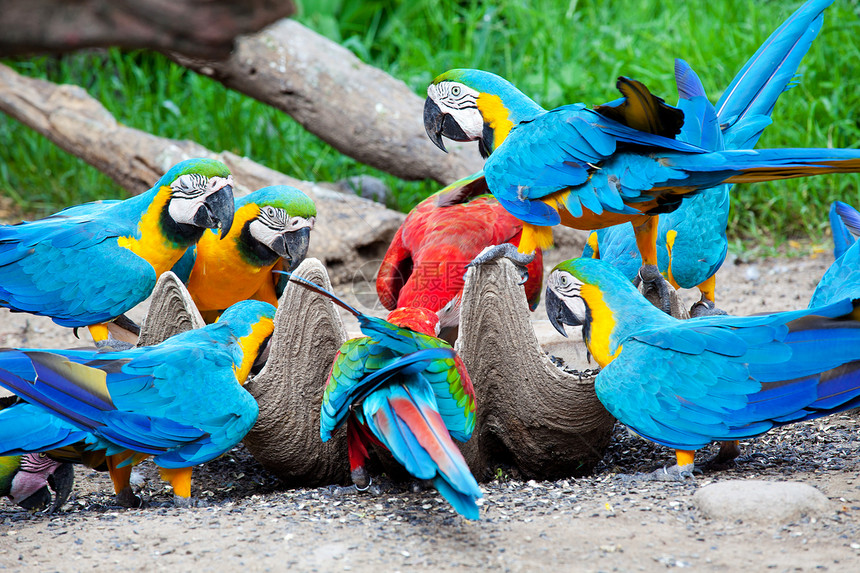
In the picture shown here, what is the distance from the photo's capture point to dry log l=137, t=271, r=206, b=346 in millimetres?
2312

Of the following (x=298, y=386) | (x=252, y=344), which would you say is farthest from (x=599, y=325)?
(x=252, y=344)

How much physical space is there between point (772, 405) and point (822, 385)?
4.8 inches

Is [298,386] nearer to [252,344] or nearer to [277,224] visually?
[252,344]

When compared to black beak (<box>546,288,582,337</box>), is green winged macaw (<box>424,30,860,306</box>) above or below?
above

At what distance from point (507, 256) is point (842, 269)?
37.7 inches

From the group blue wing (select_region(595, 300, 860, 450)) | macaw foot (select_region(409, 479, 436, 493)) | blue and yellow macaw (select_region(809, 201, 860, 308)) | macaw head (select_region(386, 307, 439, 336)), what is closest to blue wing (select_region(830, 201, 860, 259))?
blue and yellow macaw (select_region(809, 201, 860, 308))

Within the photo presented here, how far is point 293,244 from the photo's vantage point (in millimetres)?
2590

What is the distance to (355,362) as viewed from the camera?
195 centimetres

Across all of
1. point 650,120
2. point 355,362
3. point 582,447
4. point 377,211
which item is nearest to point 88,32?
point 355,362

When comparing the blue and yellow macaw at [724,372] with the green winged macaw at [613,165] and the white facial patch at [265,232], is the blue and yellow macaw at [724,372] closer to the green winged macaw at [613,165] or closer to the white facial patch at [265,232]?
the green winged macaw at [613,165]

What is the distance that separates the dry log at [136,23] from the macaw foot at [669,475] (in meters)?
1.64

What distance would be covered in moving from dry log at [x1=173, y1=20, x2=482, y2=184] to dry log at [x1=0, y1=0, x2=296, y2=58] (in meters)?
3.66

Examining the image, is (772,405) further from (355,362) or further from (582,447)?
(355,362)

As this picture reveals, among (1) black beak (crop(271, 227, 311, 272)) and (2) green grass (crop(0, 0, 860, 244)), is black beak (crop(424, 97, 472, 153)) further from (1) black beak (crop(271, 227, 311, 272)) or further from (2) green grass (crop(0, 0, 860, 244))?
Answer: (2) green grass (crop(0, 0, 860, 244))
